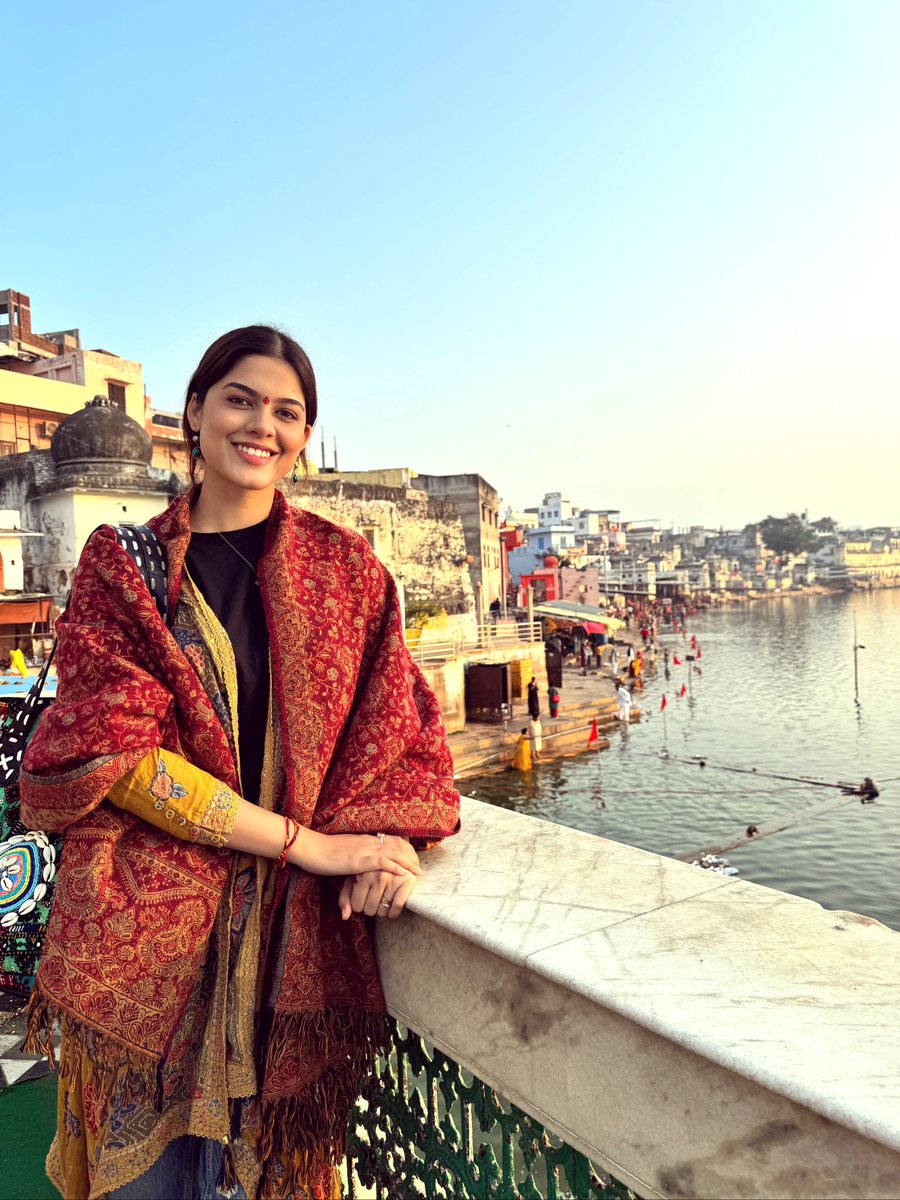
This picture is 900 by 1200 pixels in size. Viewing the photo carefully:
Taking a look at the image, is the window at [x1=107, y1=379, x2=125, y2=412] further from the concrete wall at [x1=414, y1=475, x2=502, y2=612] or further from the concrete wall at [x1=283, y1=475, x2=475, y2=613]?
the concrete wall at [x1=414, y1=475, x2=502, y2=612]

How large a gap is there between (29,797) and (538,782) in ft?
60.0

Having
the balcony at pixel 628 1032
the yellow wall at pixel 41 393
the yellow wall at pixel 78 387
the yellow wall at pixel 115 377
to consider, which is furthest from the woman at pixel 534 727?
the balcony at pixel 628 1032

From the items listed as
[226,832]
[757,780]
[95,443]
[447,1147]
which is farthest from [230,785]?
[757,780]

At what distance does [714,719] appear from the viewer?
27391mm

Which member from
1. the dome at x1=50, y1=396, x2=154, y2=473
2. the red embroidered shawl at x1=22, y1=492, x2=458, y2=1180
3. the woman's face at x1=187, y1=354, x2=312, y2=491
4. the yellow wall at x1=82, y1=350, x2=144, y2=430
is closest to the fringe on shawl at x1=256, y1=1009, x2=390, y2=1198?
the red embroidered shawl at x1=22, y1=492, x2=458, y2=1180

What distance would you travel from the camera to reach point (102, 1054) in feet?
4.48

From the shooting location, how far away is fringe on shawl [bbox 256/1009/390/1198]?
1.45m

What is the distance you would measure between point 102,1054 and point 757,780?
19664 mm

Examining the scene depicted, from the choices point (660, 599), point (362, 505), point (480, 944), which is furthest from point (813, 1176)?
point (660, 599)

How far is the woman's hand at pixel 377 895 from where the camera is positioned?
1.49 metres

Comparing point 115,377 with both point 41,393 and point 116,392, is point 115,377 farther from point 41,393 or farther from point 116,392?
point 41,393

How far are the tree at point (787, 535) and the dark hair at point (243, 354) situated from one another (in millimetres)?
155375

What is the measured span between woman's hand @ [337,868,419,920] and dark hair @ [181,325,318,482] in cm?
98

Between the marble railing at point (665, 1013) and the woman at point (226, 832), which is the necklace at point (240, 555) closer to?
the woman at point (226, 832)
